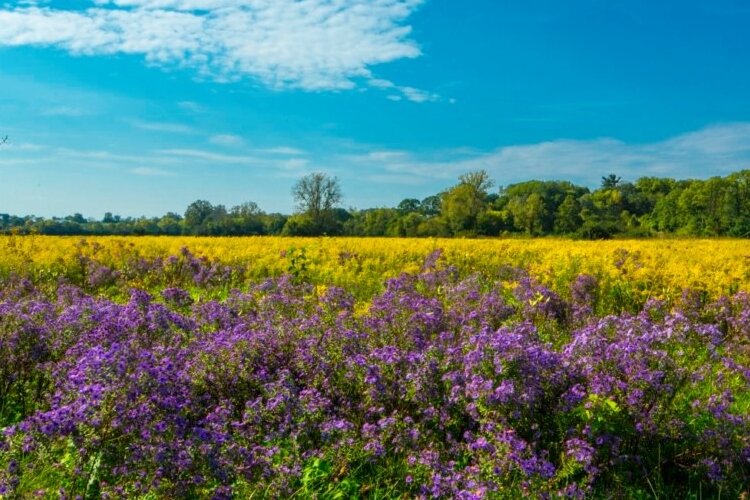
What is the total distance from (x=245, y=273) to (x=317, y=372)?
11659 millimetres

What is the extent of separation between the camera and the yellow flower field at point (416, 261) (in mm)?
11727

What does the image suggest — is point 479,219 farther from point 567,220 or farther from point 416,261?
point 416,261

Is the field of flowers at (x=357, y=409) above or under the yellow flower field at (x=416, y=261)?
under

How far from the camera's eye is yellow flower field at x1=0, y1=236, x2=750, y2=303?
38.5ft

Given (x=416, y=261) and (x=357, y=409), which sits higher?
(x=416, y=261)

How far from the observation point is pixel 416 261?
18.5m

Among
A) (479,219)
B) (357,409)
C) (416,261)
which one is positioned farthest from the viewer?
(479,219)

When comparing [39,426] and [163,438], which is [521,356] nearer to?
[163,438]

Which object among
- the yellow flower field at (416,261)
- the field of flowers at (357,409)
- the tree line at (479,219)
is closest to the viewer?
the field of flowers at (357,409)

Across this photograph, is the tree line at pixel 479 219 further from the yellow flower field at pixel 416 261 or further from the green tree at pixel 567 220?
the yellow flower field at pixel 416 261

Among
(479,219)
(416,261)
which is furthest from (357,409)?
(479,219)

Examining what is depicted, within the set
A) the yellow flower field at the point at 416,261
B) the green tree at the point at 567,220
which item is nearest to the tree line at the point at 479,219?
the green tree at the point at 567,220

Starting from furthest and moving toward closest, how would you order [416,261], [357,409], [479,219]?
[479,219], [416,261], [357,409]

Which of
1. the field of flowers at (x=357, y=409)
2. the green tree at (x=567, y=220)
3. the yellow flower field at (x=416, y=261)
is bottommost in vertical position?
the field of flowers at (x=357, y=409)
